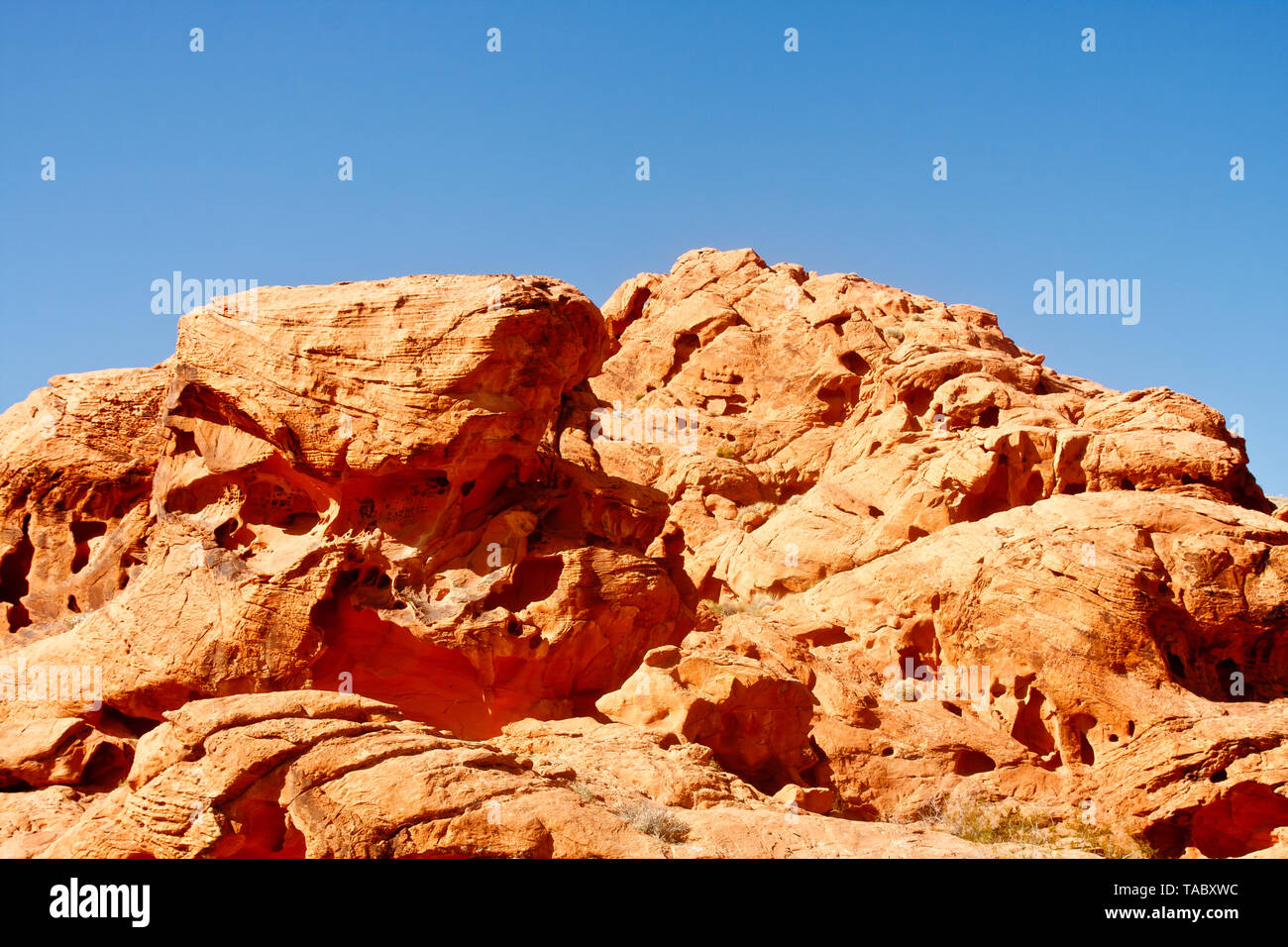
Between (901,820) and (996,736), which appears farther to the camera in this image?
(996,736)

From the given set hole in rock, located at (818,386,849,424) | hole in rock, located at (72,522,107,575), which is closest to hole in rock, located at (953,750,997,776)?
hole in rock, located at (72,522,107,575)

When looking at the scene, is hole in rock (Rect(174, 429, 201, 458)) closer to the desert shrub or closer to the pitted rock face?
the pitted rock face

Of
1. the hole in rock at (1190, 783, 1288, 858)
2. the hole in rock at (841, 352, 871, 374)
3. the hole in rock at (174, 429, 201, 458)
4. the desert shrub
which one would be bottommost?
the hole in rock at (1190, 783, 1288, 858)

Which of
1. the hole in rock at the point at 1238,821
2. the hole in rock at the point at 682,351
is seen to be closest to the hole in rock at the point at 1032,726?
the hole in rock at the point at 1238,821

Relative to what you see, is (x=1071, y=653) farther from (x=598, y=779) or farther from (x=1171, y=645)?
(x=598, y=779)

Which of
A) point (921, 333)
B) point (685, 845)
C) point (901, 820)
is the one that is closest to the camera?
point (685, 845)

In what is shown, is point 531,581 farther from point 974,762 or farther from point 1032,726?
point 1032,726

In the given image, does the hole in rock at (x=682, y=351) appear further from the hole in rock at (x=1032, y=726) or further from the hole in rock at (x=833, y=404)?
the hole in rock at (x=1032, y=726)

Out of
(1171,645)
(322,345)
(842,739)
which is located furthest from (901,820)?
(322,345)

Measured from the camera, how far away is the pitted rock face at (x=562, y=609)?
14.3 meters

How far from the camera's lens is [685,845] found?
9.94 metres

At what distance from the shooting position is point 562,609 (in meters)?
17.0

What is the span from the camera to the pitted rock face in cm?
1432
